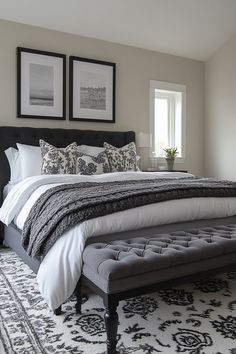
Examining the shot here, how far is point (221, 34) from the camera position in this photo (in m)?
4.82

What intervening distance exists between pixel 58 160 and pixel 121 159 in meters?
0.82

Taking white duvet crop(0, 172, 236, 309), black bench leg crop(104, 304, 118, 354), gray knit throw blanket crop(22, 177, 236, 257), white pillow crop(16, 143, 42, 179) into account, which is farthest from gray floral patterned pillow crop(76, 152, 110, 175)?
black bench leg crop(104, 304, 118, 354)

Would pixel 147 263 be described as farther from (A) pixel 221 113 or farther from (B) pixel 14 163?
(A) pixel 221 113

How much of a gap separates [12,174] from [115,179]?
4.26 feet

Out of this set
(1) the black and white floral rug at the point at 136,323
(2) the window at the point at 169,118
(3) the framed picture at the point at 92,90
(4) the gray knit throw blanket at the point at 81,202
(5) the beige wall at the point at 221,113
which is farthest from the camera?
(2) the window at the point at 169,118

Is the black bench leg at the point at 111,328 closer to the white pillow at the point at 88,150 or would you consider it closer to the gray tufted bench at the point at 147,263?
the gray tufted bench at the point at 147,263

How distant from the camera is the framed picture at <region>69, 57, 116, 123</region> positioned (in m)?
4.32

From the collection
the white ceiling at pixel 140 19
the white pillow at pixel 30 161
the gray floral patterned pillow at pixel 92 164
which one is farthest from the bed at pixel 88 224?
the white ceiling at pixel 140 19

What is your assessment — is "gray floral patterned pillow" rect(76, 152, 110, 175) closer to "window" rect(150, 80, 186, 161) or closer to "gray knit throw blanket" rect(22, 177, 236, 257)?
"gray knit throw blanket" rect(22, 177, 236, 257)

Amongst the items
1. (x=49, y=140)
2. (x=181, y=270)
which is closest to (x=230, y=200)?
(x=181, y=270)

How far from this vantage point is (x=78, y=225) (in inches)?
76.9

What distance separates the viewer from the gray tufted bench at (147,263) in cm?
158

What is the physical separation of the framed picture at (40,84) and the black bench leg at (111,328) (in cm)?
299

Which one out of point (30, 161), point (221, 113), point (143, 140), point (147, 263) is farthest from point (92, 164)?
point (221, 113)
